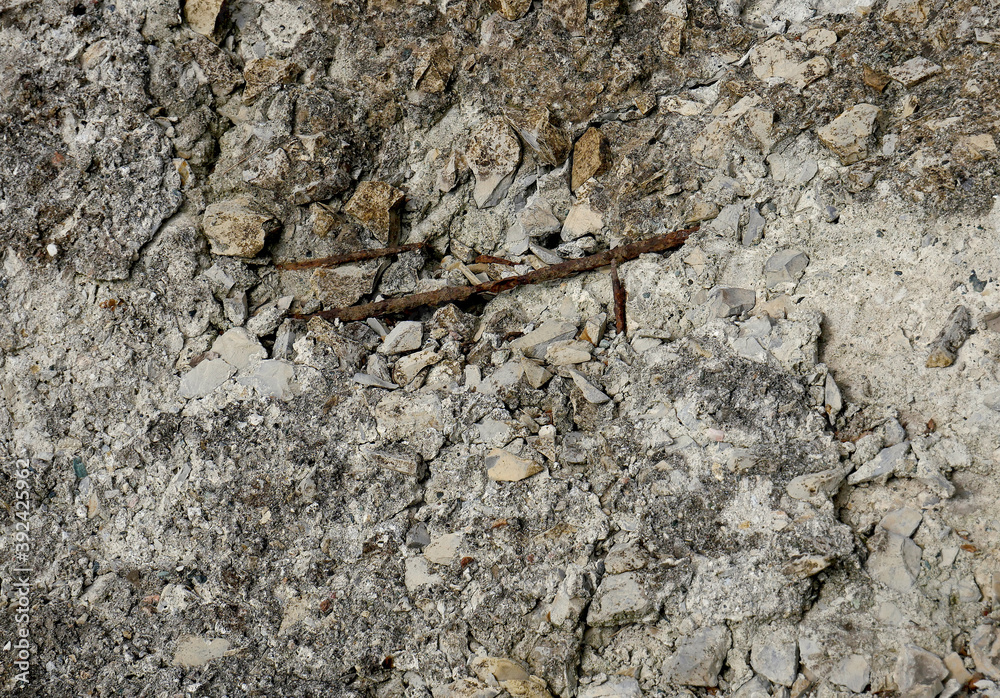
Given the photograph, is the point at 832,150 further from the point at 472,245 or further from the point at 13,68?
the point at 13,68

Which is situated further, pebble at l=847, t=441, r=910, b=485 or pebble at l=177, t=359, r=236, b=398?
pebble at l=177, t=359, r=236, b=398

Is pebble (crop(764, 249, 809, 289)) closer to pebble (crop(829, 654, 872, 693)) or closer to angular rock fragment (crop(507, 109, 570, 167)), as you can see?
angular rock fragment (crop(507, 109, 570, 167))

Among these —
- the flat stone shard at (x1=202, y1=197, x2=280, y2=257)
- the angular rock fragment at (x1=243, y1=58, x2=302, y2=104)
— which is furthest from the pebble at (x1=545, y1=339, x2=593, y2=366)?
the angular rock fragment at (x1=243, y1=58, x2=302, y2=104)

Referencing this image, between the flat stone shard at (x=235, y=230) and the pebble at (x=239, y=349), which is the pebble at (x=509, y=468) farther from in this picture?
the flat stone shard at (x=235, y=230)

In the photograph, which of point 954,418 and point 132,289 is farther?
point 132,289

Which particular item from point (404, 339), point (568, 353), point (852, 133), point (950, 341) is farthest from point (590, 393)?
point (852, 133)

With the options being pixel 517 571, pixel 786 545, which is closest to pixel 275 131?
pixel 517 571
